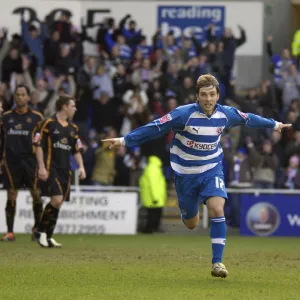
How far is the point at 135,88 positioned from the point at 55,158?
8483mm

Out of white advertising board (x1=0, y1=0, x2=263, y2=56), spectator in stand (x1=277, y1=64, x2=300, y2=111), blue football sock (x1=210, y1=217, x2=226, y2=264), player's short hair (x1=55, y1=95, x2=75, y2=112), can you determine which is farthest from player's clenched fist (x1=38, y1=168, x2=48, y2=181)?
white advertising board (x1=0, y1=0, x2=263, y2=56)

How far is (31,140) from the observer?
1819 centimetres

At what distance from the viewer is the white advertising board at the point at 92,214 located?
22.0 meters

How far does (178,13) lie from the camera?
1124 inches

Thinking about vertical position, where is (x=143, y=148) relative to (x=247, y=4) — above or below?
below

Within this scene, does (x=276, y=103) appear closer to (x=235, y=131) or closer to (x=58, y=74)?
(x=235, y=131)

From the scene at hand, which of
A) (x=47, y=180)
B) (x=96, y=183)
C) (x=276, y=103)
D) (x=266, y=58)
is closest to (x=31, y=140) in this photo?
(x=47, y=180)

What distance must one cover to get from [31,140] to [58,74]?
6812 mm

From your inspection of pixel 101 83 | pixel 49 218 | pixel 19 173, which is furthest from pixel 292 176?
pixel 49 218

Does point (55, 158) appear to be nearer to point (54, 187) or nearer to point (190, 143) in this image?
point (54, 187)

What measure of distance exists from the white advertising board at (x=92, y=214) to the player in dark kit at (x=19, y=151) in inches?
147

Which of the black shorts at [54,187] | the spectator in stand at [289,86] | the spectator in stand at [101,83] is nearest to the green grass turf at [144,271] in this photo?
the black shorts at [54,187]

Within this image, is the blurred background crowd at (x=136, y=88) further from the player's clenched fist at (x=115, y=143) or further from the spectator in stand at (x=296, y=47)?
the player's clenched fist at (x=115, y=143)

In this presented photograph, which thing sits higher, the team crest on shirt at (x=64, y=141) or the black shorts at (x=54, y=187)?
the team crest on shirt at (x=64, y=141)
